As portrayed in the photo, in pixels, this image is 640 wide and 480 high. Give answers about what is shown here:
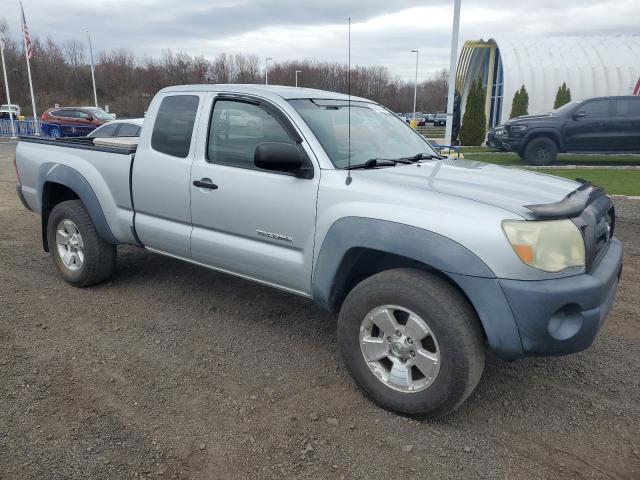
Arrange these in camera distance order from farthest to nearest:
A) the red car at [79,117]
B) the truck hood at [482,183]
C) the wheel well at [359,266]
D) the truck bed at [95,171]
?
the red car at [79,117] < the truck bed at [95,171] < the wheel well at [359,266] < the truck hood at [482,183]

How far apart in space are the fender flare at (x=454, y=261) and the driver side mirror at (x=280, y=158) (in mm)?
482

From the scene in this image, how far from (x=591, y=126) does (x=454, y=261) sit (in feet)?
45.8

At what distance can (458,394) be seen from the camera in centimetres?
272

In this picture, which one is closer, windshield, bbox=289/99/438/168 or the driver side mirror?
the driver side mirror

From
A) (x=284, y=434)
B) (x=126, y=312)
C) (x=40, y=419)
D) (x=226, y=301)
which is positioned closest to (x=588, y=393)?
(x=284, y=434)

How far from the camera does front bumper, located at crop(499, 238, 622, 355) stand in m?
2.52

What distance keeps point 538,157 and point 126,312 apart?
13087 mm

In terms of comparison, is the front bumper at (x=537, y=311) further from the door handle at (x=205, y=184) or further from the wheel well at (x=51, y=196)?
the wheel well at (x=51, y=196)

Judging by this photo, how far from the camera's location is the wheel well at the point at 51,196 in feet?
16.3

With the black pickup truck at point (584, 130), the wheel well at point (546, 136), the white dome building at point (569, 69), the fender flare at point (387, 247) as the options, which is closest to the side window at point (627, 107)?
the black pickup truck at point (584, 130)

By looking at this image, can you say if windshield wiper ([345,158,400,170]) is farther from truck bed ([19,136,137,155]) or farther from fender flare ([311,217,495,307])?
truck bed ([19,136,137,155])

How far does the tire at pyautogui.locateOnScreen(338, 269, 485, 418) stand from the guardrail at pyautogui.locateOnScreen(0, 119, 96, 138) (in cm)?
2153

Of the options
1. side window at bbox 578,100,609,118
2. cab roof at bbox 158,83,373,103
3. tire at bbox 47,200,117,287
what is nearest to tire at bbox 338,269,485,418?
cab roof at bbox 158,83,373,103

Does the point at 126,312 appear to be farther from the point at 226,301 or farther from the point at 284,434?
the point at 284,434
